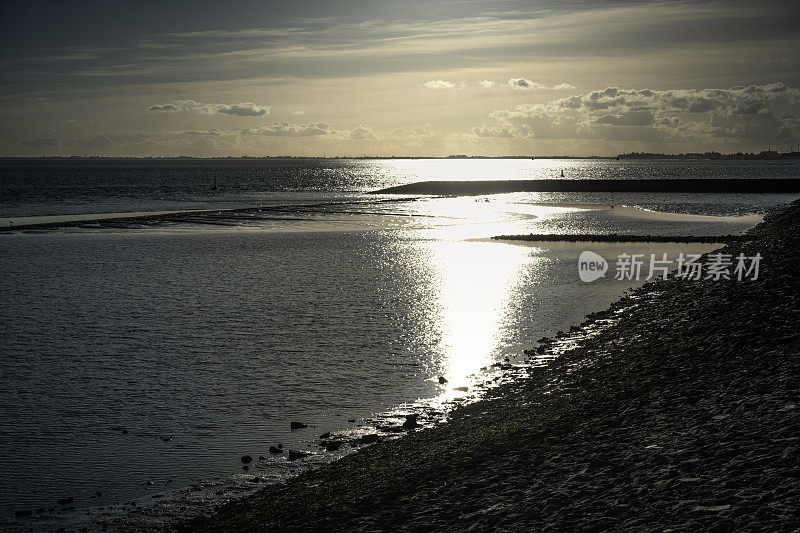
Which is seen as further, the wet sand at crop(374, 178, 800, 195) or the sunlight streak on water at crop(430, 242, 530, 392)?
the wet sand at crop(374, 178, 800, 195)

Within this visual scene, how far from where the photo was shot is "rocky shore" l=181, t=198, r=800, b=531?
8.73 meters

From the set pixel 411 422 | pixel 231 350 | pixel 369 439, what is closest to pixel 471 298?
pixel 231 350

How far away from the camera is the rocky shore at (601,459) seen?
8727 millimetres

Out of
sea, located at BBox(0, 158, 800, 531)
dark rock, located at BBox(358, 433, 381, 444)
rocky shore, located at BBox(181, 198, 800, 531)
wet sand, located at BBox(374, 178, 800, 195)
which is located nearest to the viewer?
rocky shore, located at BBox(181, 198, 800, 531)

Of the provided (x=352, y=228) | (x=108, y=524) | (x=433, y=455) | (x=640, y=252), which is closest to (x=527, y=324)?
(x=433, y=455)

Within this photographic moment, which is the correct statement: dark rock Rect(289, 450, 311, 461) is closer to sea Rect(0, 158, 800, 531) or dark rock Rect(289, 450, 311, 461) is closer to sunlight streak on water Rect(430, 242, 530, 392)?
sea Rect(0, 158, 800, 531)

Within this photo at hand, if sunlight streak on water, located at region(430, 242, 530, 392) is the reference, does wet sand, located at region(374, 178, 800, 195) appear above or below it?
above

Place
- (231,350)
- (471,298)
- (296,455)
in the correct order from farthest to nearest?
(471,298)
(231,350)
(296,455)

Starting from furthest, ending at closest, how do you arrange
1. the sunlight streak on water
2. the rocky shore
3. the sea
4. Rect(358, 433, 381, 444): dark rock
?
the sunlight streak on water, Rect(358, 433, 381, 444): dark rock, the sea, the rocky shore

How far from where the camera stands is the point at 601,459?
10.4 m

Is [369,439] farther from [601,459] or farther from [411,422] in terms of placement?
[601,459]

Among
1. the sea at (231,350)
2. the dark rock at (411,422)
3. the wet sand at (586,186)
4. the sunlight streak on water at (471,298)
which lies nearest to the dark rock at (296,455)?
the sea at (231,350)

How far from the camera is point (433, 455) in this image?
12102 mm

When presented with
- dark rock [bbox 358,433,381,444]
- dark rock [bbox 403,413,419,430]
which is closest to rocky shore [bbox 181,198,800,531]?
dark rock [bbox 403,413,419,430]
